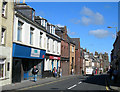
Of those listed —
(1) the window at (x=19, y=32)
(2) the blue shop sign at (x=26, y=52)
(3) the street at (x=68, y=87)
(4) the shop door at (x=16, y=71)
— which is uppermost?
(1) the window at (x=19, y=32)

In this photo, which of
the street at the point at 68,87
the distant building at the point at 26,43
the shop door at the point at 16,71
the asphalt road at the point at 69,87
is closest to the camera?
the asphalt road at the point at 69,87

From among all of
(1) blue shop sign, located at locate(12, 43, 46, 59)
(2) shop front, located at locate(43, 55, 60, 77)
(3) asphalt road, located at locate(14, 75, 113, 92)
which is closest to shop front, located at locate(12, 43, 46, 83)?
(1) blue shop sign, located at locate(12, 43, 46, 59)

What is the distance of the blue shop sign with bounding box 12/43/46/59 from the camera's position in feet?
70.3

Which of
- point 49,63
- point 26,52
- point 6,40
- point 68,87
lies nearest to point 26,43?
point 26,52

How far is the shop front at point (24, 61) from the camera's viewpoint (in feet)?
70.0

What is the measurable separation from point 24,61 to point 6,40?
22.8 feet

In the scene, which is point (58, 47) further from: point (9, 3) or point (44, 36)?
point (9, 3)

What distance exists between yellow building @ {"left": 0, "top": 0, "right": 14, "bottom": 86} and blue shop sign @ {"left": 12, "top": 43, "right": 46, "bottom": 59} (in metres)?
1.00

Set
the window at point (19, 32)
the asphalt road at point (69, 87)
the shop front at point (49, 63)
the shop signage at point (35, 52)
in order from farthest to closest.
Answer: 1. the shop front at point (49, 63)
2. the shop signage at point (35, 52)
3. the window at point (19, 32)
4. the asphalt road at point (69, 87)

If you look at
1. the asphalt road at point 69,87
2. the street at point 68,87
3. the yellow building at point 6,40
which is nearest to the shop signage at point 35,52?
the street at point 68,87

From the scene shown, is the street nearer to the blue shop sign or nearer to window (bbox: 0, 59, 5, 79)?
window (bbox: 0, 59, 5, 79)

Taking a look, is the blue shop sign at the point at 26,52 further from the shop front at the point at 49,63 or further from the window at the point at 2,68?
the shop front at the point at 49,63

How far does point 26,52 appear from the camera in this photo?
24.5m

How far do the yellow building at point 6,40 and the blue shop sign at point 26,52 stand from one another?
998 mm
